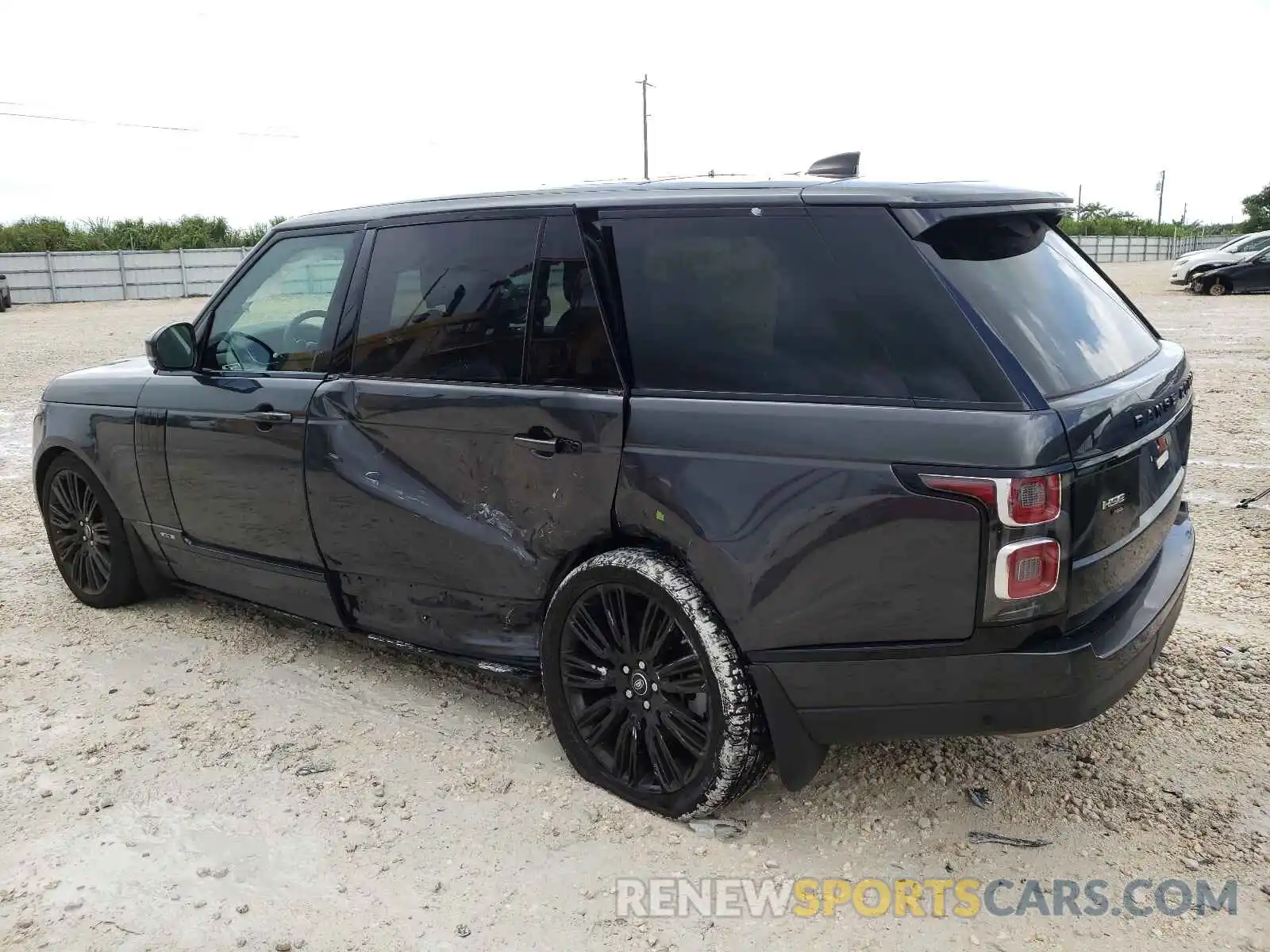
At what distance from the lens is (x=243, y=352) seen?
4.16 meters

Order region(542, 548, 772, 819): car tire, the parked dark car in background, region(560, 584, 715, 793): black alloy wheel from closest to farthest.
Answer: region(542, 548, 772, 819): car tire < region(560, 584, 715, 793): black alloy wheel < the parked dark car in background

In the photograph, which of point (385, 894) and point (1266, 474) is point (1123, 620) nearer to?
point (385, 894)

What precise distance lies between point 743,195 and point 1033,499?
45.6 inches

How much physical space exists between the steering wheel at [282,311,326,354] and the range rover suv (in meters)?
0.02

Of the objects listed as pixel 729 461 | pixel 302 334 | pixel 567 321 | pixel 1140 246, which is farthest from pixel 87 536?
pixel 1140 246

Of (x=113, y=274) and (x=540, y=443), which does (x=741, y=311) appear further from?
(x=113, y=274)

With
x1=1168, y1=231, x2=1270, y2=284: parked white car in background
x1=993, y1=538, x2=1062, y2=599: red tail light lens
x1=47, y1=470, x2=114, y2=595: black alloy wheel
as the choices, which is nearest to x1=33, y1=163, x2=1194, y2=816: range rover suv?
x1=993, y1=538, x2=1062, y2=599: red tail light lens

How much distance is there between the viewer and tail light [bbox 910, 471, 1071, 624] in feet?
7.73

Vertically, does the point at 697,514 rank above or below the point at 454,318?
below

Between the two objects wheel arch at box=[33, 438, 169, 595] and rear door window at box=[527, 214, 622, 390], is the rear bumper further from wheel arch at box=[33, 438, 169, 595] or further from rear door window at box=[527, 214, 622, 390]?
wheel arch at box=[33, 438, 169, 595]

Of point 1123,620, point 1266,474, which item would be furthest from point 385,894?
point 1266,474

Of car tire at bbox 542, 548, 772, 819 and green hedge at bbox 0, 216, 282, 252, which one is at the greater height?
green hedge at bbox 0, 216, 282, 252

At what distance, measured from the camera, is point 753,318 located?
2820 mm

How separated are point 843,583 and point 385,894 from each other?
1.46 metres
